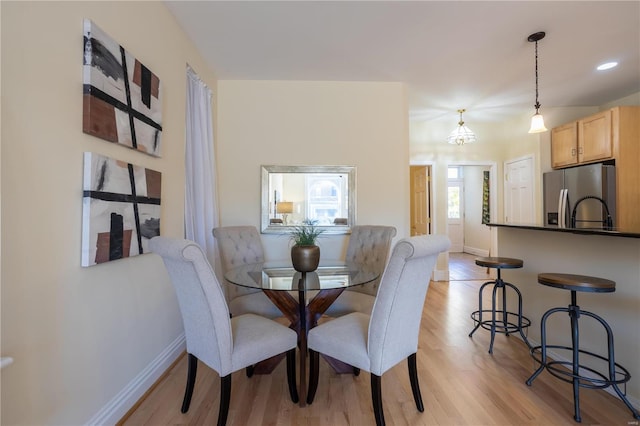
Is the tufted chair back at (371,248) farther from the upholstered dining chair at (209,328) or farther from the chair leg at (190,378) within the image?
the chair leg at (190,378)

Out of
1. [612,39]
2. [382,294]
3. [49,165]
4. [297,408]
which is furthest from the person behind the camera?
[612,39]

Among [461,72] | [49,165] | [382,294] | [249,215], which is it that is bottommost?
[382,294]

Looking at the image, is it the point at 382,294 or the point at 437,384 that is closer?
the point at 382,294

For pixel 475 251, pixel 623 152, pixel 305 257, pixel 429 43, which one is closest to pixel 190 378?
pixel 305 257

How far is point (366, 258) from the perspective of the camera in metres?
2.77

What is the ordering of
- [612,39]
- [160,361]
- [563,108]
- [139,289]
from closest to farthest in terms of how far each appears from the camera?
[139,289] → [160,361] → [612,39] → [563,108]

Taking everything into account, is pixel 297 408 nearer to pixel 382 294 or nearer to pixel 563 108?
pixel 382 294

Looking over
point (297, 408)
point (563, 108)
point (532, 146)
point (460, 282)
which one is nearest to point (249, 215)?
point (297, 408)

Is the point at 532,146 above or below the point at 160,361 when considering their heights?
above

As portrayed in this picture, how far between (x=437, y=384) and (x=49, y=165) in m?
2.45

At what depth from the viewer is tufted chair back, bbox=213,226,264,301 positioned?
251 centimetres

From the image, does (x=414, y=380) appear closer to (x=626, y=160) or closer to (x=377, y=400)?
(x=377, y=400)

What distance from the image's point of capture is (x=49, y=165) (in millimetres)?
1216

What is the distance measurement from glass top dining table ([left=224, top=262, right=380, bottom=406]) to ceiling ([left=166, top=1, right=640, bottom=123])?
1.95 meters
